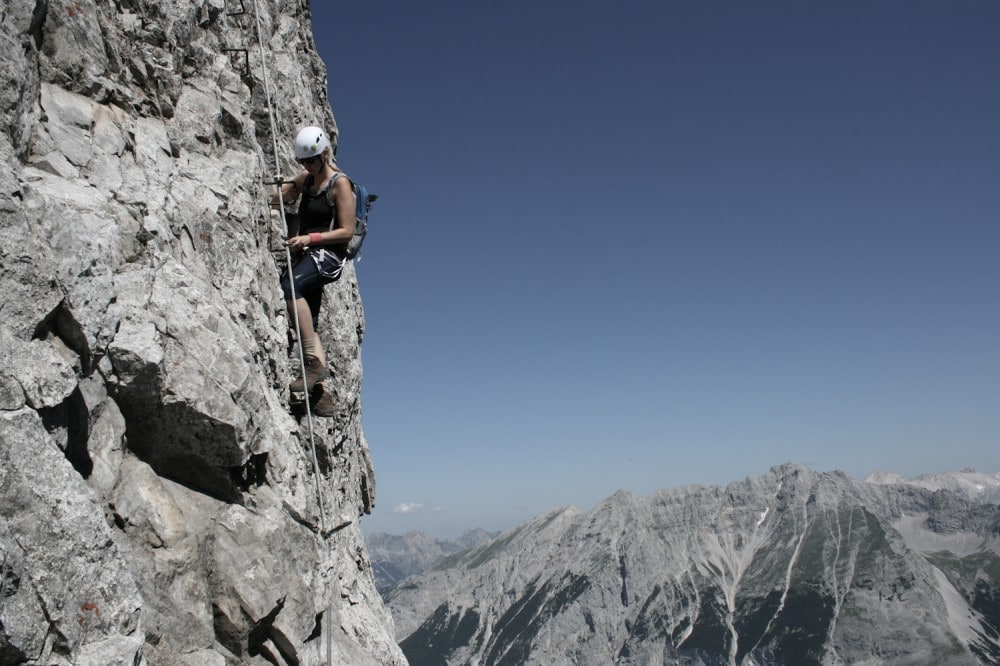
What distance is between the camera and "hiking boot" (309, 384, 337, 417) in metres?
14.9

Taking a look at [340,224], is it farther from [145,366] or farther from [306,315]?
[145,366]

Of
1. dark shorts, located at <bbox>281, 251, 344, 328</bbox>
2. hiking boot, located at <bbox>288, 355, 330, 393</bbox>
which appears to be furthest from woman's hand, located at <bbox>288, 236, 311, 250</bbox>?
hiking boot, located at <bbox>288, 355, 330, 393</bbox>

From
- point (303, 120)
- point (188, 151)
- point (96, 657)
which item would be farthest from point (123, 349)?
point (303, 120)

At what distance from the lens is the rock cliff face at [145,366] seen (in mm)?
6406

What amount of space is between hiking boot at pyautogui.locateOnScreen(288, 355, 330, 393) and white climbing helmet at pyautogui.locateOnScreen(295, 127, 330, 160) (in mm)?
4281

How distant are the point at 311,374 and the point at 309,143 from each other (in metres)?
4.93

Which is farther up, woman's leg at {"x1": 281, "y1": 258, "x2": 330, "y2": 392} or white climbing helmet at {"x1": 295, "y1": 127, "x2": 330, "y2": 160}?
white climbing helmet at {"x1": 295, "y1": 127, "x2": 330, "y2": 160}

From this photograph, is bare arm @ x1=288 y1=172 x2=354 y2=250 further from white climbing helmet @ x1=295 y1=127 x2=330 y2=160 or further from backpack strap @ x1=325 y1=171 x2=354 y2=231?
white climbing helmet @ x1=295 y1=127 x2=330 y2=160

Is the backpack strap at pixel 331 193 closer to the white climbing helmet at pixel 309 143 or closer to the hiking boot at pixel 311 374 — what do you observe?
the white climbing helmet at pixel 309 143

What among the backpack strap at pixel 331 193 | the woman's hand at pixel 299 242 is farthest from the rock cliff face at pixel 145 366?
the backpack strap at pixel 331 193

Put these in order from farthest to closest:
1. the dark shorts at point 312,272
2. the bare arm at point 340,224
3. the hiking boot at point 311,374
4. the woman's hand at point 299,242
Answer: the hiking boot at point 311,374
the dark shorts at point 312,272
the bare arm at point 340,224
the woman's hand at point 299,242

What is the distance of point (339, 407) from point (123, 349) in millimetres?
9964

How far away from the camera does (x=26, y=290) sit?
21.9 feet

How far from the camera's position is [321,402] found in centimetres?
1506
